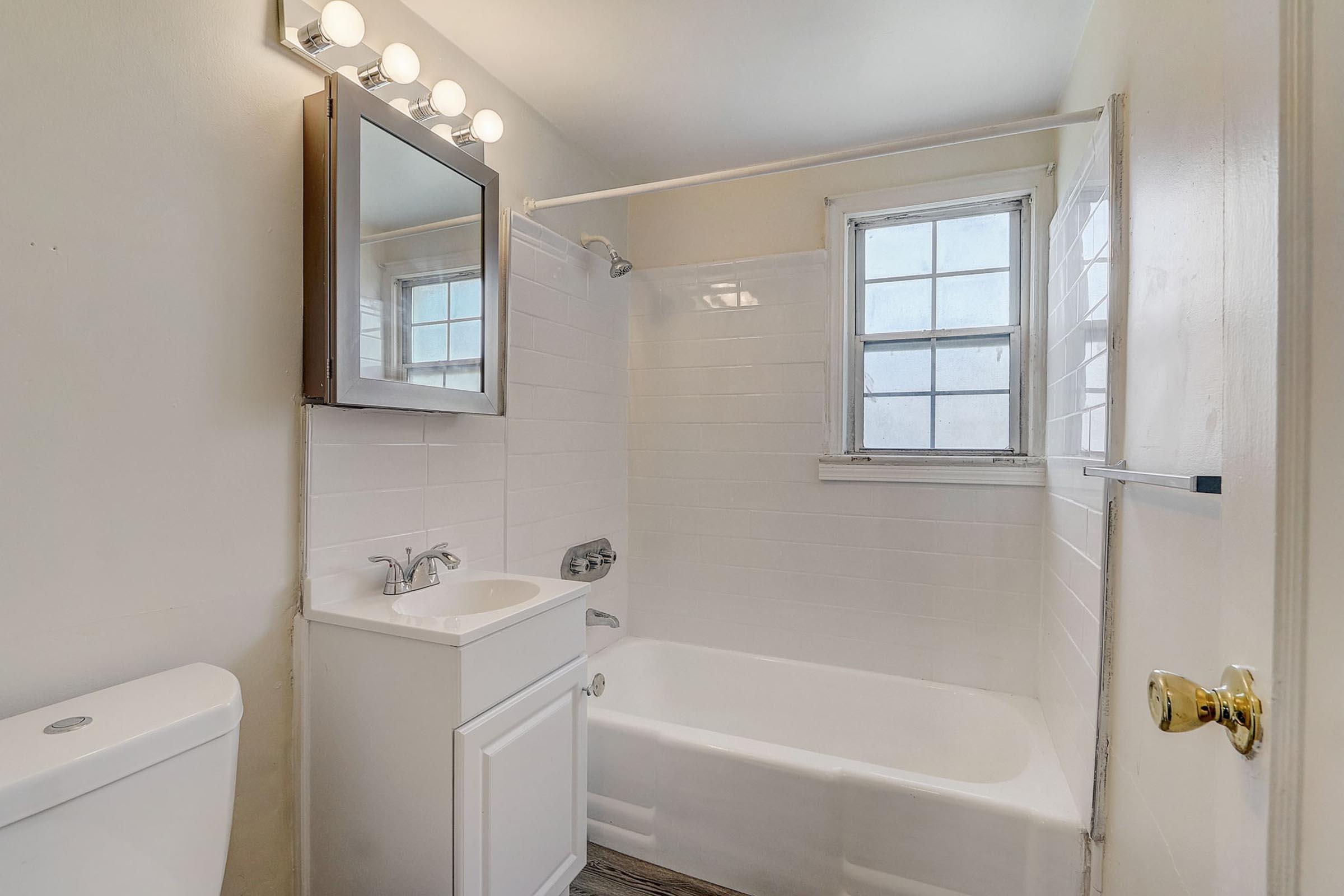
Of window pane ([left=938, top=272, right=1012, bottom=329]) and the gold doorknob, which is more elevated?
window pane ([left=938, top=272, right=1012, bottom=329])

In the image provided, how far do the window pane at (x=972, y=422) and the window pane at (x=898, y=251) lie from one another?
525mm

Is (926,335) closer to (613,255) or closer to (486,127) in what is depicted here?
(613,255)

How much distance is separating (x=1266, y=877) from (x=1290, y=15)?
65 cm

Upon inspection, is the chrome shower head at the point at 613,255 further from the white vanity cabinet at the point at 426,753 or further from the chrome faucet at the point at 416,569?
the white vanity cabinet at the point at 426,753

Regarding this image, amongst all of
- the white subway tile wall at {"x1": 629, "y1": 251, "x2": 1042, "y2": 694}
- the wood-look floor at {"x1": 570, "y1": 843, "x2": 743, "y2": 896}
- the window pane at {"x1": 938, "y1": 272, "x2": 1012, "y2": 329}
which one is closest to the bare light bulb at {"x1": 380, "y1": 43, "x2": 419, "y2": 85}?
the white subway tile wall at {"x1": 629, "y1": 251, "x2": 1042, "y2": 694}

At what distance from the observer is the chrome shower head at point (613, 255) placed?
7.82 feet

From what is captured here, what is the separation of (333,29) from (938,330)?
6.85 ft

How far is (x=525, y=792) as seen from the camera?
1422 mm

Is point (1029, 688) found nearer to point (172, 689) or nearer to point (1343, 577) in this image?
point (1343, 577)

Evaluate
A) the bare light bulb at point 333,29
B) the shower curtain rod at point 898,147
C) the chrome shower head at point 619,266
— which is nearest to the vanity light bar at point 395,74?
the bare light bulb at point 333,29

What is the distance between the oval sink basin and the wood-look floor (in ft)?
2.80

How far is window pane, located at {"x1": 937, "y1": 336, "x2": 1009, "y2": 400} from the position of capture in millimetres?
2297

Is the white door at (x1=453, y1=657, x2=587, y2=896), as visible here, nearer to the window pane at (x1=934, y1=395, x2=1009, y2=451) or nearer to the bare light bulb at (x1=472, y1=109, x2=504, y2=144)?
the bare light bulb at (x1=472, y1=109, x2=504, y2=144)

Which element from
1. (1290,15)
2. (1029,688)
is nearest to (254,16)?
(1290,15)
